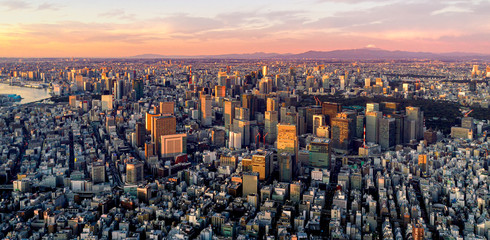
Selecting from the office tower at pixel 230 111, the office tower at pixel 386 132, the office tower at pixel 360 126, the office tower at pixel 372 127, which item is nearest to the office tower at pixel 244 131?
the office tower at pixel 230 111

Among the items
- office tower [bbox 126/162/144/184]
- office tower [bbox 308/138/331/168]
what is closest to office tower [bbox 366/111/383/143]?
office tower [bbox 308/138/331/168]

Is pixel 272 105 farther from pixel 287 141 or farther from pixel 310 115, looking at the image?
pixel 287 141

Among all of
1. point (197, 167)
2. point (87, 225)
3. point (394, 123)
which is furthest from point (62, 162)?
point (394, 123)

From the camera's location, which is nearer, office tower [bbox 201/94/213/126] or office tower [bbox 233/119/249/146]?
office tower [bbox 233/119/249/146]

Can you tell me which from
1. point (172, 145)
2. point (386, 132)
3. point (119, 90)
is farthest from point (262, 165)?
point (119, 90)

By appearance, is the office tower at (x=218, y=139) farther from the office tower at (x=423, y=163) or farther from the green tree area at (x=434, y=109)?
the green tree area at (x=434, y=109)

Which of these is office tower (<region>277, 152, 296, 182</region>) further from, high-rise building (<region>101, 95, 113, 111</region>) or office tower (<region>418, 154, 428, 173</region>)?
high-rise building (<region>101, 95, 113, 111</region>)
